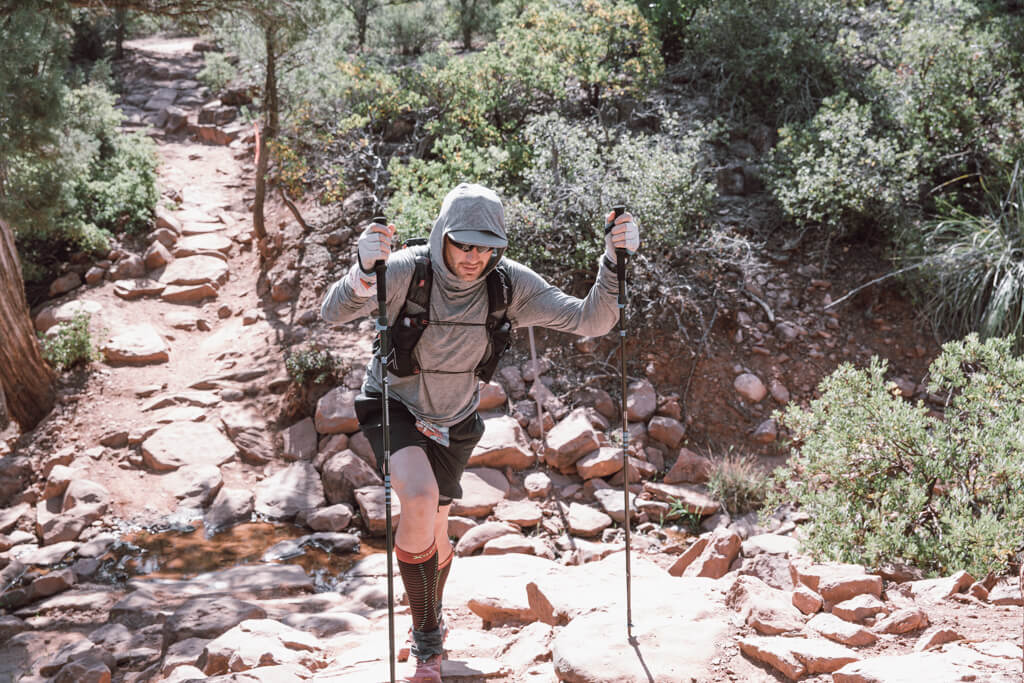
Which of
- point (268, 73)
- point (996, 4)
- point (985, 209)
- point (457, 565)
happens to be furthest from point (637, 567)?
point (996, 4)

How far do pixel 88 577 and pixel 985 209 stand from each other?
913 centimetres

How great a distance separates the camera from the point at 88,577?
6016mm

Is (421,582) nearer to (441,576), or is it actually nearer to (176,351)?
(441,576)

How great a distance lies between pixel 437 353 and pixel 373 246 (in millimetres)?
545

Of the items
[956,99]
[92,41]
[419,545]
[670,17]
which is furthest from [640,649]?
[92,41]

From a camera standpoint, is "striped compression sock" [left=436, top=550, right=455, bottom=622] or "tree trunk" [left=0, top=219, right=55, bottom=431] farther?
"tree trunk" [left=0, top=219, right=55, bottom=431]

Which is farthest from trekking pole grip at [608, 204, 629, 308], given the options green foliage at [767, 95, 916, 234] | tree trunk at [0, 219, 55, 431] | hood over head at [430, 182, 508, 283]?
tree trunk at [0, 219, 55, 431]

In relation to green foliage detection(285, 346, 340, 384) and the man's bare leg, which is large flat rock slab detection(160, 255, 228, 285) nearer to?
green foliage detection(285, 346, 340, 384)

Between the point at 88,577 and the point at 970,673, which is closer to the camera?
the point at 970,673

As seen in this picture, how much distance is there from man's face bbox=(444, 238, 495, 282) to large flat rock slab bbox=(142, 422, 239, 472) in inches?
203

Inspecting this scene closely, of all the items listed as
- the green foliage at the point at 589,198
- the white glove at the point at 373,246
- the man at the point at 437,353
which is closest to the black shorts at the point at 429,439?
the man at the point at 437,353

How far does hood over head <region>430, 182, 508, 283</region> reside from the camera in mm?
3176

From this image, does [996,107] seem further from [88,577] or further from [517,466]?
[88,577]

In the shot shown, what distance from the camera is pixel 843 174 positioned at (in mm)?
8234
